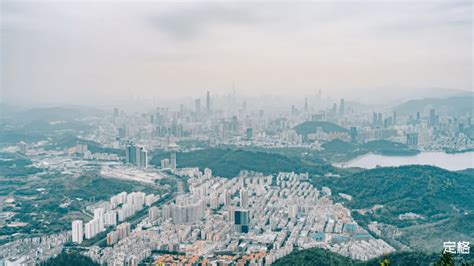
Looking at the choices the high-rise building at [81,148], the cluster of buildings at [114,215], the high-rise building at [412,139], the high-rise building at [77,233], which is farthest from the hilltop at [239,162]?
the high-rise building at [77,233]

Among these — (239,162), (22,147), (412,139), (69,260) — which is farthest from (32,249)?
(412,139)

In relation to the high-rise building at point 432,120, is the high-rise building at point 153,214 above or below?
below

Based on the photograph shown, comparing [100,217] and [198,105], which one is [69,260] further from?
[198,105]

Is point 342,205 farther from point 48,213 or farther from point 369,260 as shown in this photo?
point 48,213

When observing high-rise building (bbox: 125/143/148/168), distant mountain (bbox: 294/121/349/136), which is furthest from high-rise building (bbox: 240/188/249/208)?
distant mountain (bbox: 294/121/349/136)

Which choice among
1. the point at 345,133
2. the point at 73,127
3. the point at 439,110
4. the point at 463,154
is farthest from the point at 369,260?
the point at 439,110

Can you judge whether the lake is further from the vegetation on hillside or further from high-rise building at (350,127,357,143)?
the vegetation on hillside

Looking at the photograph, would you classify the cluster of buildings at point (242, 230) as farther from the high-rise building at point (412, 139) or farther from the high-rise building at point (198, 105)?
the high-rise building at point (198, 105)
